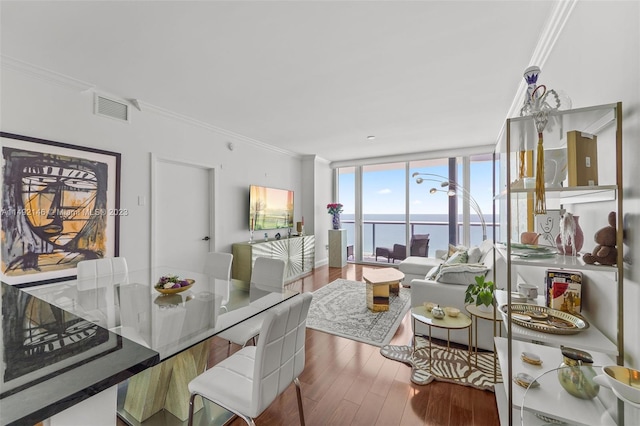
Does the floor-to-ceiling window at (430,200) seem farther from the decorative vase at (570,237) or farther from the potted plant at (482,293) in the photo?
the decorative vase at (570,237)

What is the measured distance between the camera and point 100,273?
92.4 inches

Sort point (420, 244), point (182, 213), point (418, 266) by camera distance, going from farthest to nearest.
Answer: point (420, 244) < point (418, 266) < point (182, 213)

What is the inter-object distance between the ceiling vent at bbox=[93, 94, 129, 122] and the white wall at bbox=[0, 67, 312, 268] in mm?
50

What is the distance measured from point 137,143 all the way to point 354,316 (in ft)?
10.5

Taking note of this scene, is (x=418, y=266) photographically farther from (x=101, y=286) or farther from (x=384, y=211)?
(x=101, y=286)

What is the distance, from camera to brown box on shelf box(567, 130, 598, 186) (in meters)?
1.15

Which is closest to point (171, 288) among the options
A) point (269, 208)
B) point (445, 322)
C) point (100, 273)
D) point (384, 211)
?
point (100, 273)

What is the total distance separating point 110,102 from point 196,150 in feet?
3.51

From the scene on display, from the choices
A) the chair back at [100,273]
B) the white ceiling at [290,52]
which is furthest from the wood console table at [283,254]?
the white ceiling at [290,52]

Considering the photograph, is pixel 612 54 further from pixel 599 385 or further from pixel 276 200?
pixel 276 200

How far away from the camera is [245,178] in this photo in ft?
15.0

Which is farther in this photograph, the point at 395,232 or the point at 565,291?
the point at 395,232

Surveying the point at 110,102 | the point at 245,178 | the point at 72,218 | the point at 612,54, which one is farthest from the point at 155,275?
the point at 612,54

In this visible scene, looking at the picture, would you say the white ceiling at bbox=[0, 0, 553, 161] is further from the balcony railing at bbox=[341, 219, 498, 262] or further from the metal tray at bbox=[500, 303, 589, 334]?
the balcony railing at bbox=[341, 219, 498, 262]
